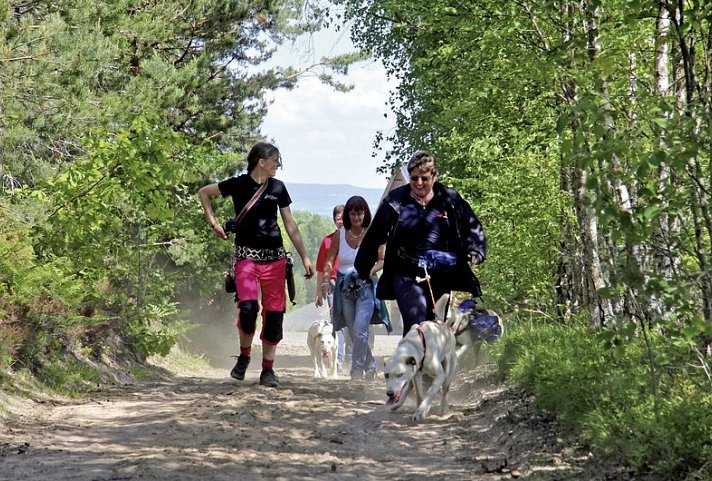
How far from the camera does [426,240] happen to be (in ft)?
31.0

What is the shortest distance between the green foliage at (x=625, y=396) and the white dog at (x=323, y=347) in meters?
4.41

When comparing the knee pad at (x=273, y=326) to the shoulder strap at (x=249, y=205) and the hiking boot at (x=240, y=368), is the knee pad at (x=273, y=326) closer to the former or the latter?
the hiking boot at (x=240, y=368)

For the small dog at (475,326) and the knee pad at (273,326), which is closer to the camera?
the knee pad at (273,326)

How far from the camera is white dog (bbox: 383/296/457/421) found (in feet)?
28.2

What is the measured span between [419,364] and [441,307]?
0.80 meters

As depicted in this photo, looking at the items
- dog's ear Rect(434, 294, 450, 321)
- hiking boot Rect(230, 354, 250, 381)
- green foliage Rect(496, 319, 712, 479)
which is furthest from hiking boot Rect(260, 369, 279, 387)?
green foliage Rect(496, 319, 712, 479)

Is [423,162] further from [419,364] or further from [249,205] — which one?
[249,205]

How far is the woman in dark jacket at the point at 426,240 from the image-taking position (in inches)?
370

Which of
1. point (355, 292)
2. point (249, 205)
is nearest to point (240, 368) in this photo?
point (249, 205)

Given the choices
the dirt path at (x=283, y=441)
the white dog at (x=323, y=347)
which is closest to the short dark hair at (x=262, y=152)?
the dirt path at (x=283, y=441)

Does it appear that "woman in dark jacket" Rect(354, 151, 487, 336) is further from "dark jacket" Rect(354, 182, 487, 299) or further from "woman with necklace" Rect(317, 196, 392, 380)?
"woman with necklace" Rect(317, 196, 392, 380)

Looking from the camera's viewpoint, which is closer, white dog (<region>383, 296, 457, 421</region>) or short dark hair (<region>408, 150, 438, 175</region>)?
white dog (<region>383, 296, 457, 421</region>)

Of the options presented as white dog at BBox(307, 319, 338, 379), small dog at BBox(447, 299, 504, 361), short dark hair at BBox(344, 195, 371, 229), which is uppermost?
short dark hair at BBox(344, 195, 371, 229)

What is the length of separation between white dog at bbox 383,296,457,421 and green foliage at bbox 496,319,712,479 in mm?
857
